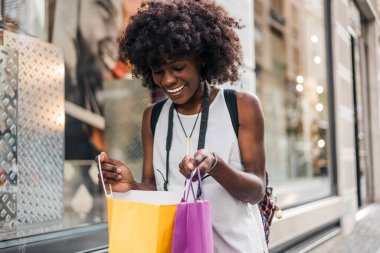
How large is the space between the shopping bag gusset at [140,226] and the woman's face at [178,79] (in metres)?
0.45

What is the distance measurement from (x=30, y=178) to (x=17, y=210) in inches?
12.1

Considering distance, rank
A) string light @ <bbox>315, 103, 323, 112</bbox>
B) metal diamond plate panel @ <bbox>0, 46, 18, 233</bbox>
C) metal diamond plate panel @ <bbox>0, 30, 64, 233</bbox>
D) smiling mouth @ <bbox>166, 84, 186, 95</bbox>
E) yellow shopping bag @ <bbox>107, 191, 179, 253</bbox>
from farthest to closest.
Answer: string light @ <bbox>315, 103, 323, 112</bbox>, metal diamond plate panel @ <bbox>0, 30, 64, 233</bbox>, metal diamond plate panel @ <bbox>0, 46, 18, 233</bbox>, smiling mouth @ <bbox>166, 84, 186, 95</bbox>, yellow shopping bag @ <bbox>107, 191, 179, 253</bbox>

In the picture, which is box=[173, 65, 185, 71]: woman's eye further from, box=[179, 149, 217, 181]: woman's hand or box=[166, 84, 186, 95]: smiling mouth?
box=[179, 149, 217, 181]: woman's hand

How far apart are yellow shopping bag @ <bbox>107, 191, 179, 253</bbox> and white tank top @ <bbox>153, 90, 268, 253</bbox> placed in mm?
318

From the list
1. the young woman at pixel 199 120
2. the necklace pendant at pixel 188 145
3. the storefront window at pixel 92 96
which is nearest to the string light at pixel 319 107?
the storefront window at pixel 92 96

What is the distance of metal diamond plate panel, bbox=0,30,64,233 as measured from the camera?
3053mm

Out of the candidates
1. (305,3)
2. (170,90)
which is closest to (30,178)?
(170,90)

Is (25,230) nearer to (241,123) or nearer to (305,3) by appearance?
(241,123)

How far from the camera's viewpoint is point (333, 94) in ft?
23.5

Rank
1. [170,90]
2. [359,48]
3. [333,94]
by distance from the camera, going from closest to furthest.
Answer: [170,90] → [333,94] → [359,48]

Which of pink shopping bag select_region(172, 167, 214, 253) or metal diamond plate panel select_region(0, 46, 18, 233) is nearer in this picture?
pink shopping bag select_region(172, 167, 214, 253)

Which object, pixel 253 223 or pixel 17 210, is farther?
pixel 17 210

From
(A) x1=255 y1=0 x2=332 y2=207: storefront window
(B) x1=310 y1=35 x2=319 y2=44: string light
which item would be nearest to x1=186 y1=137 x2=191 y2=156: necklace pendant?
(A) x1=255 y1=0 x2=332 y2=207: storefront window

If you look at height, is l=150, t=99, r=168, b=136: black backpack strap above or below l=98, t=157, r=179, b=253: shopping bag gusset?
above
